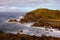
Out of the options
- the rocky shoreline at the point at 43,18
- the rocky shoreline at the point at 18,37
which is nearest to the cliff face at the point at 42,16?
the rocky shoreline at the point at 43,18

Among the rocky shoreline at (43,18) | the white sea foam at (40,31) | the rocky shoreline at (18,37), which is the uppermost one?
the rocky shoreline at (43,18)

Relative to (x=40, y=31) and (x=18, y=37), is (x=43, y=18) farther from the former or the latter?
(x=18, y=37)

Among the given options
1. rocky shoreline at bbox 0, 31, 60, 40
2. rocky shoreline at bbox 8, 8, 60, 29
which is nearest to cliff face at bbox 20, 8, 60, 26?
rocky shoreline at bbox 8, 8, 60, 29

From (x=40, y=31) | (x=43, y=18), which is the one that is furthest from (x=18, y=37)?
(x=43, y=18)

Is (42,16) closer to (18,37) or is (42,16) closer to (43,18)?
(43,18)

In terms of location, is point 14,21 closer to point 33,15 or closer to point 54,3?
point 33,15

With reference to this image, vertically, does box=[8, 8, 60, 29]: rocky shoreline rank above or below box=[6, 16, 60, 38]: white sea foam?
above

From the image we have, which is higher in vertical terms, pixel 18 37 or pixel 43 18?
pixel 43 18

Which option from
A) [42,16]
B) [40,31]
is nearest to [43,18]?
[42,16]

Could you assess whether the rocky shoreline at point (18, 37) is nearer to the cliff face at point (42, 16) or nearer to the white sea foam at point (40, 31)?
the white sea foam at point (40, 31)

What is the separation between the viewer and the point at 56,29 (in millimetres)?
2355

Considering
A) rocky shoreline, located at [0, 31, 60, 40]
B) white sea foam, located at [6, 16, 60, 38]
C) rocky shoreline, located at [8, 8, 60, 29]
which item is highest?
rocky shoreline, located at [8, 8, 60, 29]

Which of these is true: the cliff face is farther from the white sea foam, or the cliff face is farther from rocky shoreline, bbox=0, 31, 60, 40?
rocky shoreline, bbox=0, 31, 60, 40

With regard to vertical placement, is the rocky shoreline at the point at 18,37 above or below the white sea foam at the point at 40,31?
below
